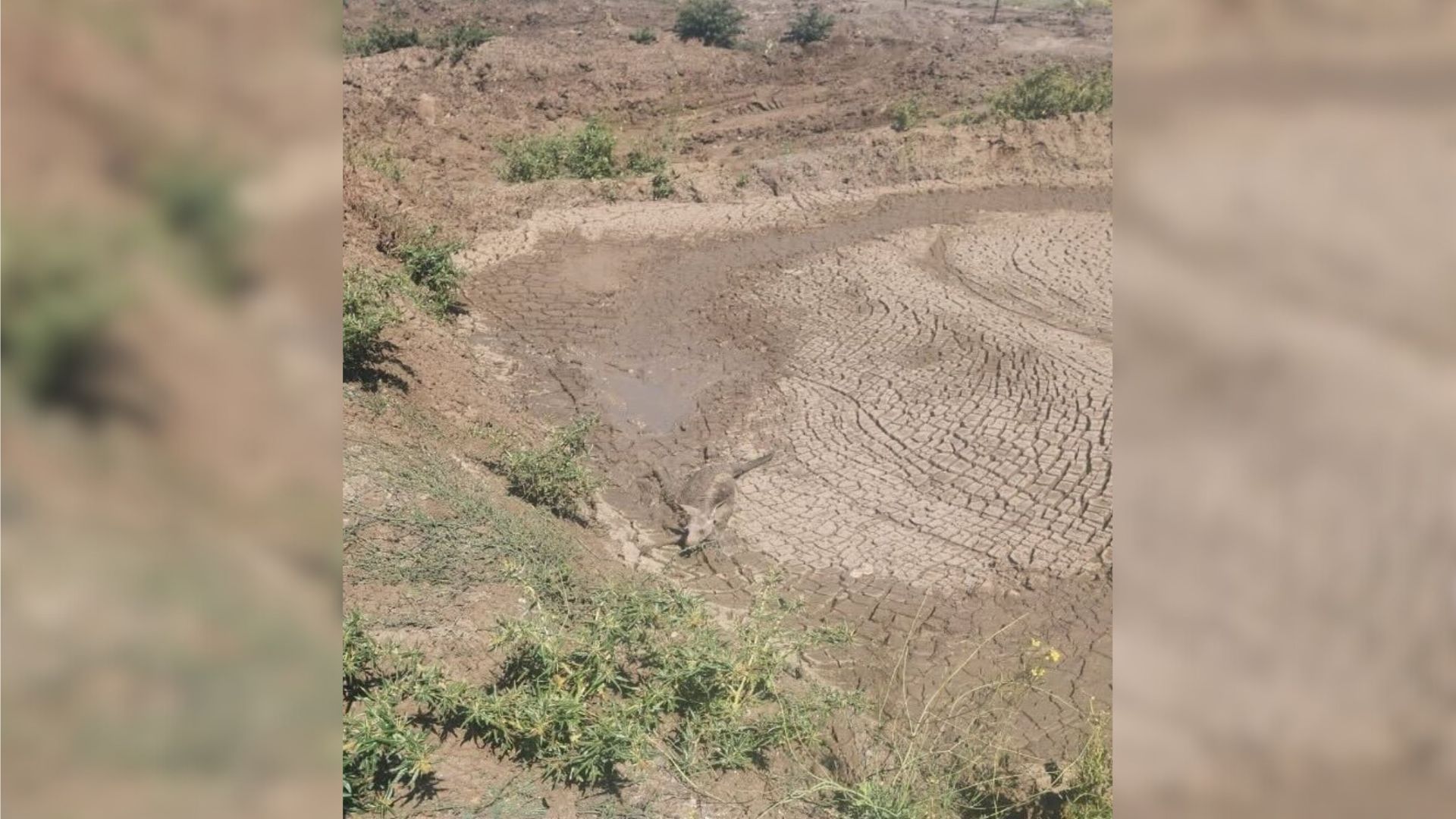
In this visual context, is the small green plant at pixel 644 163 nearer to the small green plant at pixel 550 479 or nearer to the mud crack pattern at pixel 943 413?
the mud crack pattern at pixel 943 413

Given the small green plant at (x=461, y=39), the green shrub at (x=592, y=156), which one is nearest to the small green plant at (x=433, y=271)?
the green shrub at (x=592, y=156)

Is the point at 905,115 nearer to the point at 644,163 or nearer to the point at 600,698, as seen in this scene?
the point at 644,163

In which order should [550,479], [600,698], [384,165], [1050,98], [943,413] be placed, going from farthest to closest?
[1050,98] < [384,165] < [943,413] < [550,479] < [600,698]
